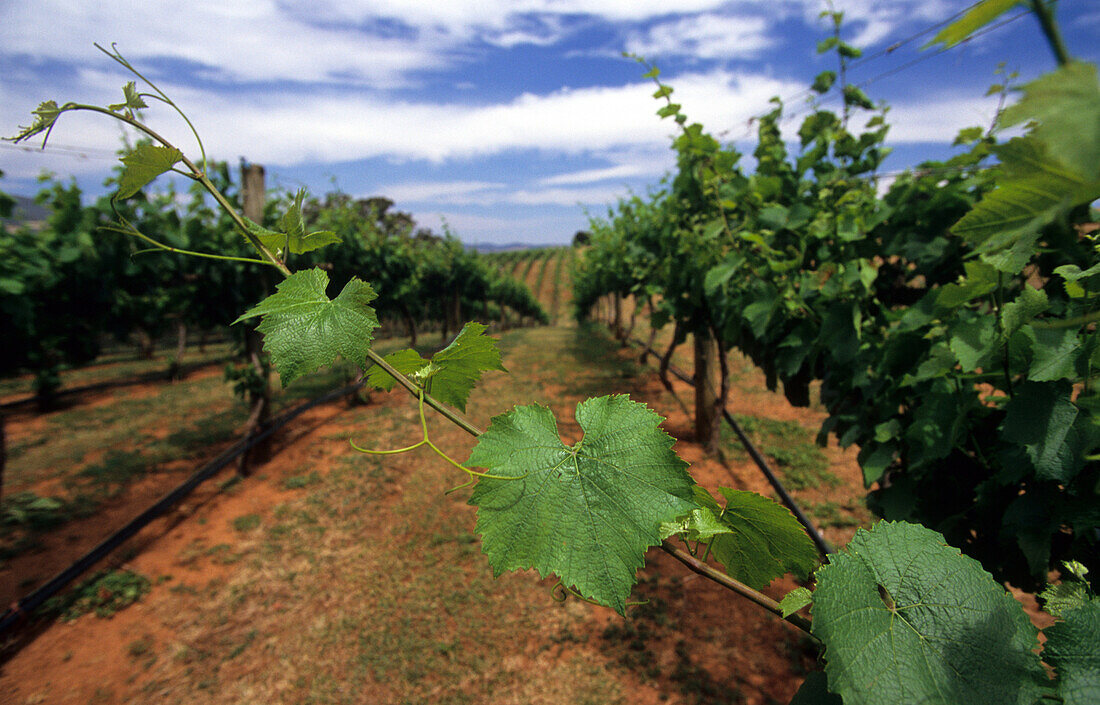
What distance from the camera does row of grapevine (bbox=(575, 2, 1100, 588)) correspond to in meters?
0.40

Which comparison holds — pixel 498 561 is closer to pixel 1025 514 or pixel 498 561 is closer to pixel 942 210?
pixel 1025 514

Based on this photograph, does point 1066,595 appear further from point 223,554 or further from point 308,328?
point 223,554

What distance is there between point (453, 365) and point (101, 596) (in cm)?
532

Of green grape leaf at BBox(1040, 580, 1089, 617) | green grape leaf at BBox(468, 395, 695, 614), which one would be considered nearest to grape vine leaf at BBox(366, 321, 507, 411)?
green grape leaf at BBox(468, 395, 695, 614)

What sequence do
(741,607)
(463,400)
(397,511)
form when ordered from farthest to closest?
(397,511)
(741,607)
(463,400)

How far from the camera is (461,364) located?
83 centimetres

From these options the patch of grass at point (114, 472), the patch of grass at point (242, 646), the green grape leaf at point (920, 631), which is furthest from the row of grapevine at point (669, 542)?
the patch of grass at point (114, 472)

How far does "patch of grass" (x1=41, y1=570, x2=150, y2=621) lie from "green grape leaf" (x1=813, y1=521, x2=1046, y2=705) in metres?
5.46

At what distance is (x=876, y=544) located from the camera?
2.32ft

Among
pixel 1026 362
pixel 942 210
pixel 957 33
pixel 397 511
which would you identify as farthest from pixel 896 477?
pixel 397 511

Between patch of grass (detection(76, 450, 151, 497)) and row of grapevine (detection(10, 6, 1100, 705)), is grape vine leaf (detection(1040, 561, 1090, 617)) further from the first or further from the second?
patch of grass (detection(76, 450, 151, 497))

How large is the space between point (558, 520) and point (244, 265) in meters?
9.43

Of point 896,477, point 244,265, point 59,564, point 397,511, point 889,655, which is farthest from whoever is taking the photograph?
point 244,265

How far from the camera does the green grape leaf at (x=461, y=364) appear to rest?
800 mm
